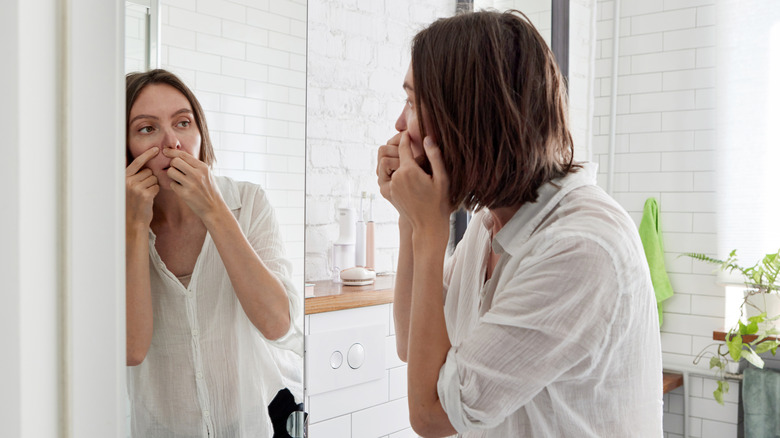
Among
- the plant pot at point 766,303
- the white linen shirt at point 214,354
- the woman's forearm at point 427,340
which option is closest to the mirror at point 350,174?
the woman's forearm at point 427,340

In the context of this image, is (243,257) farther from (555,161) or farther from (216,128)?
(555,161)

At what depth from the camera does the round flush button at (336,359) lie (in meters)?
1.46

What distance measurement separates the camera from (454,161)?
904mm

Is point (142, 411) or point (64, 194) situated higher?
point (64, 194)

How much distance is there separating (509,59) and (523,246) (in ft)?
0.86

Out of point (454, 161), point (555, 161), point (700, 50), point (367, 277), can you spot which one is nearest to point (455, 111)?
point (454, 161)

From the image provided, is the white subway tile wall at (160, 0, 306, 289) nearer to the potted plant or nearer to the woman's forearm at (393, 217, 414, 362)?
the woman's forearm at (393, 217, 414, 362)

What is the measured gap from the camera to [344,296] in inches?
57.8

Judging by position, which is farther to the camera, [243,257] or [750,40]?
[750,40]

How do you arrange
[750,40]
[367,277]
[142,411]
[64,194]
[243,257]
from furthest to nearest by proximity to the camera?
[750,40], [367,277], [243,257], [142,411], [64,194]

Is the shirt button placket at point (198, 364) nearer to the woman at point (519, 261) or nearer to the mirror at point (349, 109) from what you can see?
the woman at point (519, 261)

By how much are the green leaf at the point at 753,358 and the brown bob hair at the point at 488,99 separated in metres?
1.70

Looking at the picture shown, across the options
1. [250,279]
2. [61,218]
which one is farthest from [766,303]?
[61,218]

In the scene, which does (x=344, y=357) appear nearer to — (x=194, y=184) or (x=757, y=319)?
(x=194, y=184)
